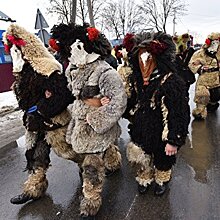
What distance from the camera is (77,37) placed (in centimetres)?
283

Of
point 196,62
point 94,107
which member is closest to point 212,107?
point 196,62

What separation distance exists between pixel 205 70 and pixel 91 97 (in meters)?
3.78

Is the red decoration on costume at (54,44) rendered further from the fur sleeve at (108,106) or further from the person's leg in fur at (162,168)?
the person's leg in fur at (162,168)

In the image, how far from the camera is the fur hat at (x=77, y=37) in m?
2.82

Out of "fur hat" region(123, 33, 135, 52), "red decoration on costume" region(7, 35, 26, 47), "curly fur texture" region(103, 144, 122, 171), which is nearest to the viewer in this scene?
"red decoration on costume" region(7, 35, 26, 47)

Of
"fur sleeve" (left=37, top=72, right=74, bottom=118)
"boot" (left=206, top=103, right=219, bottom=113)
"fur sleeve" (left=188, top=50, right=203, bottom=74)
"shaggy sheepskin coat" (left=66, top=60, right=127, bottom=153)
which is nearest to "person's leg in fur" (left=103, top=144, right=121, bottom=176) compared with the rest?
"shaggy sheepskin coat" (left=66, top=60, right=127, bottom=153)

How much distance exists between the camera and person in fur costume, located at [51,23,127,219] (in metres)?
2.79

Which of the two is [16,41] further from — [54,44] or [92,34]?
[92,34]

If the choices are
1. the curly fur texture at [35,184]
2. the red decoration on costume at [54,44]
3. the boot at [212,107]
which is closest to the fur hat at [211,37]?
the boot at [212,107]

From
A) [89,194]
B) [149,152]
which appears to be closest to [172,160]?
[149,152]

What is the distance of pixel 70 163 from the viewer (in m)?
4.36

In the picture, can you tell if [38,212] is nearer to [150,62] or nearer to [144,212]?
[144,212]

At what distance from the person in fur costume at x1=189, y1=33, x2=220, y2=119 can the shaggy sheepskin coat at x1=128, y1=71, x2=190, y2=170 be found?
118 inches

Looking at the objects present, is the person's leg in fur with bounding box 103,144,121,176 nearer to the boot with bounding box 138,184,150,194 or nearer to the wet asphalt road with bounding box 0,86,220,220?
the wet asphalt road with bounding box 0,86,220,220
